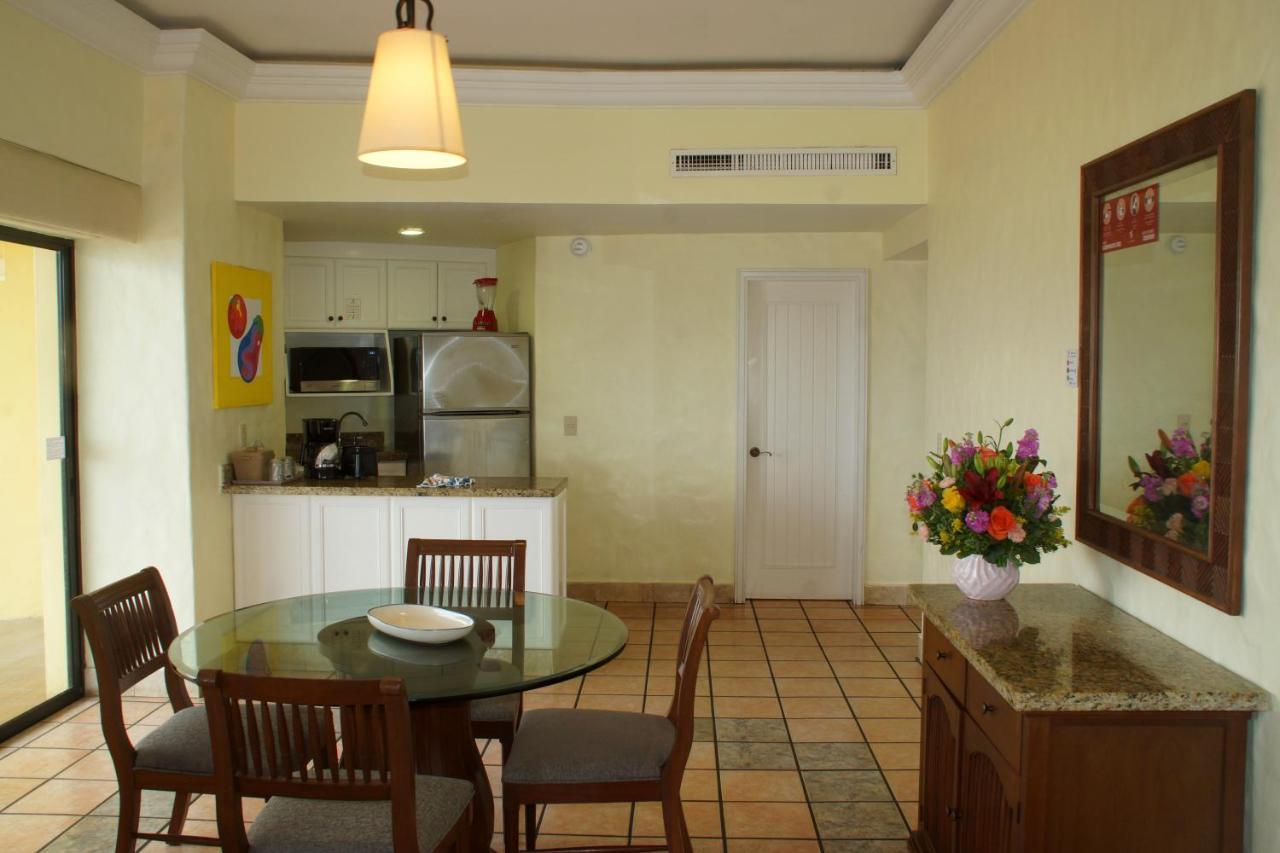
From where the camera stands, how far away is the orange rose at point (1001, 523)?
7.94 feet

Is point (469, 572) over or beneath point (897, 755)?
over

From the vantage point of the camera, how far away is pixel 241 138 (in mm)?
4508

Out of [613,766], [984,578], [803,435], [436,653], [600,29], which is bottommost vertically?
[613,766]

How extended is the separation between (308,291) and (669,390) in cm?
243

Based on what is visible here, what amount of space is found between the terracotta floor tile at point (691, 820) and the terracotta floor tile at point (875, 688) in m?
1.24

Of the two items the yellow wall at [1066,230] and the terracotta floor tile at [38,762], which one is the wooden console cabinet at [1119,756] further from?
the terracotta floor tile at [38,762]

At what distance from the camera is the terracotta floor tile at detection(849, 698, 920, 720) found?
12.9 feet

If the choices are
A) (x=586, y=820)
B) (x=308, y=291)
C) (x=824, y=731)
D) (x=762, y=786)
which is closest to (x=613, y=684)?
(x=824, y=731)

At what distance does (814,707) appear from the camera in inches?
158

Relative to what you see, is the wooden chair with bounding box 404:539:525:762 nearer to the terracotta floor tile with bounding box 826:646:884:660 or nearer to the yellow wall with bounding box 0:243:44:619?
the yellow wall with bounding box 0:243:44:619

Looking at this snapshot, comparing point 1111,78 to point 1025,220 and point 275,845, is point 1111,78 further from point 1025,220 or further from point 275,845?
point 275,845

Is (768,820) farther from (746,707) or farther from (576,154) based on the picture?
(576,154)

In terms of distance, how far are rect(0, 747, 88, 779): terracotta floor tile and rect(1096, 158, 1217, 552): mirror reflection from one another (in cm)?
347

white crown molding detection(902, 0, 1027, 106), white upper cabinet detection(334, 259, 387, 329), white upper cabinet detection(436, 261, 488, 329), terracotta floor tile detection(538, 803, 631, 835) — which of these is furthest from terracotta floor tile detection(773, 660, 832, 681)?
white upper cabinet detection(334, 259, 387, 329)
